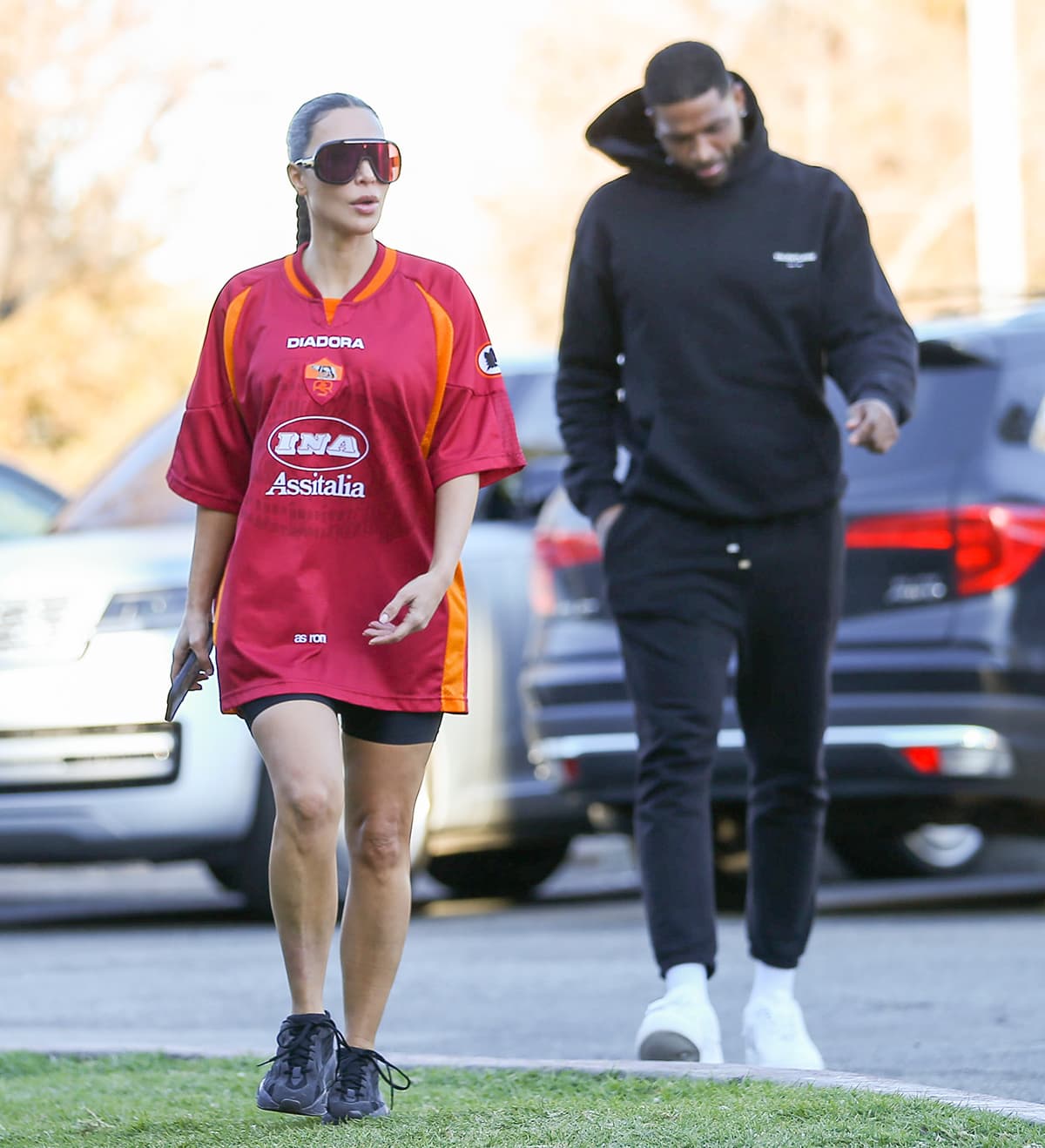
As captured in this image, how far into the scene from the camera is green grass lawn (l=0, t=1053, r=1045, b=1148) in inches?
135

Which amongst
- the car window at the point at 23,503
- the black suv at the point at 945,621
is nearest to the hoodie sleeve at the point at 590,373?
the black suv at the point at 945,621

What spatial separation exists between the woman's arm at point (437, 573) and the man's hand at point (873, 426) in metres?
0.94

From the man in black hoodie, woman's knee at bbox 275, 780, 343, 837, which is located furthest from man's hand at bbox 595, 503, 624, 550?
woman's knee at bbox 275, 780, 343, 837

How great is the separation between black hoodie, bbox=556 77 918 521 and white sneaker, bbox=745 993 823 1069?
0.95m

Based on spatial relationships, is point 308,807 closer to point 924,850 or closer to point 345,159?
point 345,159

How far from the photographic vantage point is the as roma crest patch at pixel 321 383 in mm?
3775

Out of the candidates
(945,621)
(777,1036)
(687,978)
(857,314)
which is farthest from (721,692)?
(945,621)

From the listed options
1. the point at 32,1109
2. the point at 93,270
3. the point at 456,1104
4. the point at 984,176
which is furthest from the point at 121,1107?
the point at 93,270

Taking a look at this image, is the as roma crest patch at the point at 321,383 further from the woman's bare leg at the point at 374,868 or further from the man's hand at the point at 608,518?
the man's hand at the point at 608,518

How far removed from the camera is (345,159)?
152 inches

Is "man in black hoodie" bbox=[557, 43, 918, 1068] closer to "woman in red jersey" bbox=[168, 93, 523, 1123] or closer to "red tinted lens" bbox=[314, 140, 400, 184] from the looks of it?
"woman in red jersey" bbox=[168, 93, 523, 1123]

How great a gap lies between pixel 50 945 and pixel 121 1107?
3.96 m

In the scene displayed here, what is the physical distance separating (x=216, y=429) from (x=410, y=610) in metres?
0.47

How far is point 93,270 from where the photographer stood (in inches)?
974
